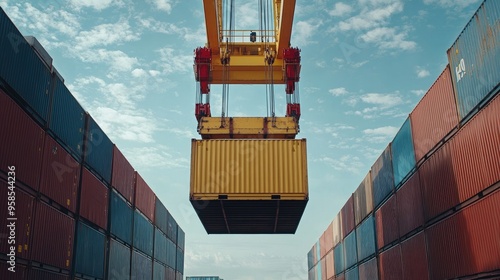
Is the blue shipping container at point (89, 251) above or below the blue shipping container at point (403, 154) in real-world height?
below

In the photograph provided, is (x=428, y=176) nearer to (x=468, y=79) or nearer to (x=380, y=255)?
(x=468, y=79)

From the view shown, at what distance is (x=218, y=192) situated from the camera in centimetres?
1973

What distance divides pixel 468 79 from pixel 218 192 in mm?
11085

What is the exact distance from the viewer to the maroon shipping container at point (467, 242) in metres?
A: 11.3

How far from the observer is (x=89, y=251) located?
18.4 metres

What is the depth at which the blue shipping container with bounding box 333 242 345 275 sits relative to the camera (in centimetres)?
3447

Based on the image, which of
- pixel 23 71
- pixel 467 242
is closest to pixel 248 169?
pixel 467 242

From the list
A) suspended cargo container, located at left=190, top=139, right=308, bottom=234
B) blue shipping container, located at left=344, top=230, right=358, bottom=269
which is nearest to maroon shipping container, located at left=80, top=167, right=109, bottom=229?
suspended cargo container, located at left=190, top=139, right=308, bottom=234

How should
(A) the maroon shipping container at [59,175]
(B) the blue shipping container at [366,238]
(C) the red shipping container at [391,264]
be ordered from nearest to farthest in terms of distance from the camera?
(A) the maroon shipping container at [59,175], (C) the red shipping container at [391,264], (B) the blue shipping container at [366,238]

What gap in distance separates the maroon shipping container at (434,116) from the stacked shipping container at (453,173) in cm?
3

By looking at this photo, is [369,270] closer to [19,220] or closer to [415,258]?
[415,258]

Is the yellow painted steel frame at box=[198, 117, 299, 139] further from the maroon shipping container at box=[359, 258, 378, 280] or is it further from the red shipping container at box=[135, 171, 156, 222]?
the maroon shipping container at box=[359, 258, 378, 280]

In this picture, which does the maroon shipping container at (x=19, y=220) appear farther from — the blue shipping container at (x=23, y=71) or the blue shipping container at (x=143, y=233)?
the blue shipping container at (x=143, y=233)

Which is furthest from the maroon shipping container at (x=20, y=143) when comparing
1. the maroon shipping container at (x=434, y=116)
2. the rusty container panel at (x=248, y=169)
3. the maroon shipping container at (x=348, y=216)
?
the maroon shipping container at (x=348, y=216)
